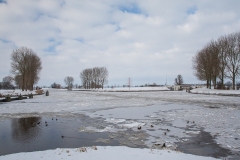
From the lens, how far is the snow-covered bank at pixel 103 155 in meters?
5.77

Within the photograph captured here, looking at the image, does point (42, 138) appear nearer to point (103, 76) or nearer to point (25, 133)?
point (25, 133)

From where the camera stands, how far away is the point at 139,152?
20.8ft

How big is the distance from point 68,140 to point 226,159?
18.7 ft

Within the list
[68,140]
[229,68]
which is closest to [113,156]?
[68,140]

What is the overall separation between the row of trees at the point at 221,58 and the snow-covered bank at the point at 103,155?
163ft

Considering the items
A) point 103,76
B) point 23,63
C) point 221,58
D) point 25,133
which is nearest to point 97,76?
point 103,76

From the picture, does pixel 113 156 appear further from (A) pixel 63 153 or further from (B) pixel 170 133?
(B) pixel 170 133

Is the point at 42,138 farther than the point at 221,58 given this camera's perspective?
No

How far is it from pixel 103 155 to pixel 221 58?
52776mm

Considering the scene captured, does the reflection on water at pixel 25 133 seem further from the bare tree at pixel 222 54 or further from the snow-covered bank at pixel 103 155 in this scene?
the bare tree at pixel 222 54

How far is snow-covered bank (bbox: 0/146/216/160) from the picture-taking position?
5.77 m

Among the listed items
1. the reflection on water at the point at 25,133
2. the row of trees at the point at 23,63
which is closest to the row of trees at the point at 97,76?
the row of trees at the point at 23,63

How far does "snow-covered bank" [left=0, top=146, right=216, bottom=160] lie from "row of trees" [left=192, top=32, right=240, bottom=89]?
49.7 meters

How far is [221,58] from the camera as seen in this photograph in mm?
51031
